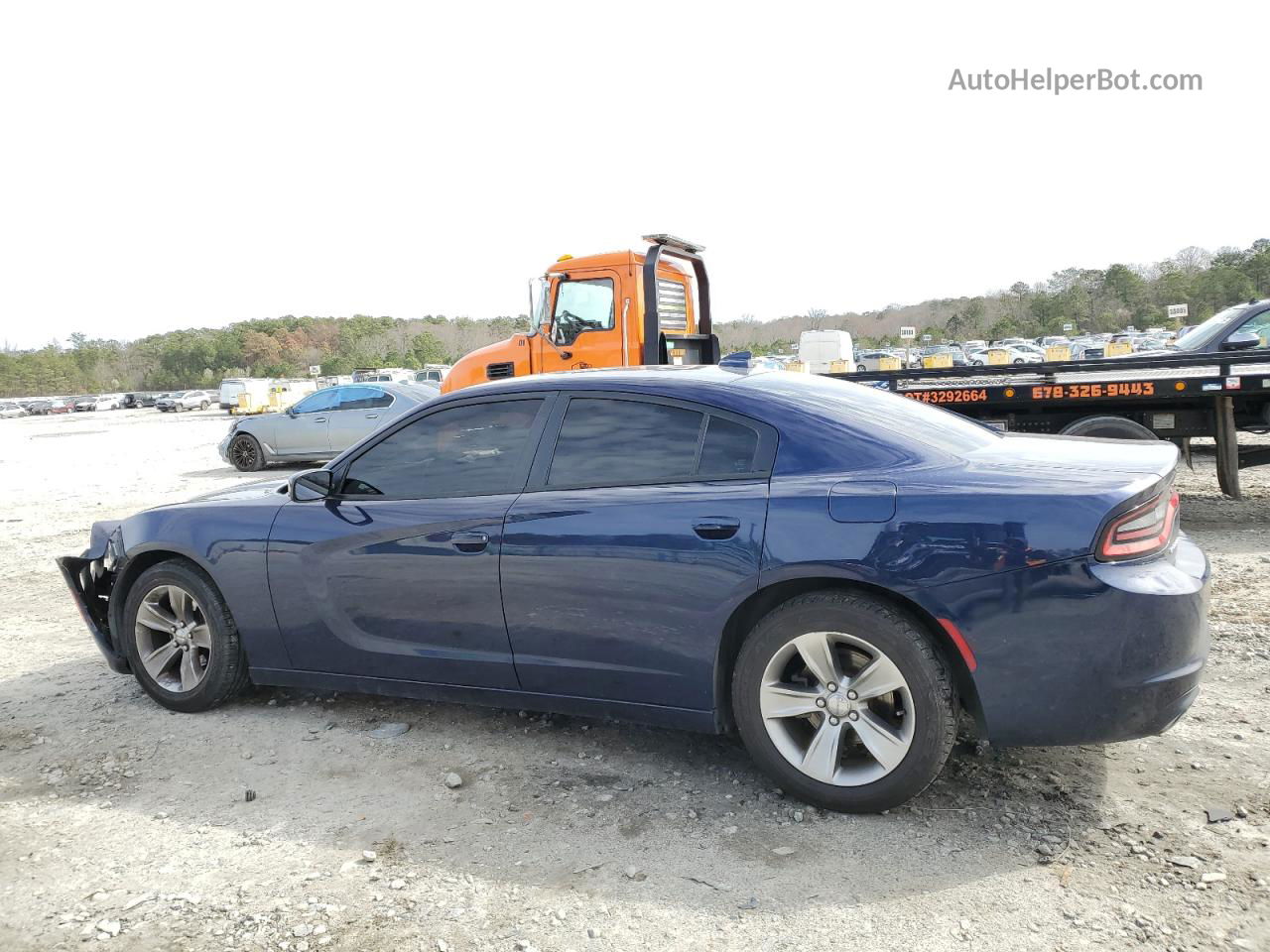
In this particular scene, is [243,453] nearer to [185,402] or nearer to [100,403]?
[185,402]

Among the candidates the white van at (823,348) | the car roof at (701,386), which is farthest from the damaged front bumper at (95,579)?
the white van at (823,348)

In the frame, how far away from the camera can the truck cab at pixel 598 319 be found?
1005 centimetres

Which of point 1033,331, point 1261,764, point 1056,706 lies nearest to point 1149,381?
point 1261,764

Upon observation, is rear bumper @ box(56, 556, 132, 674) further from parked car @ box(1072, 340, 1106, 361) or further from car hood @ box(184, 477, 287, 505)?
parked car @ box(1072, 340, 1106, 361)

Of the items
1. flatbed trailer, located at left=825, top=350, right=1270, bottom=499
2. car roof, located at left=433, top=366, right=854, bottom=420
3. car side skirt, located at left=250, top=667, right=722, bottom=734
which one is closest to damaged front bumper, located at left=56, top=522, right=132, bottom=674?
car side skirt, located at left=250, top=667, right=722, bottom=734

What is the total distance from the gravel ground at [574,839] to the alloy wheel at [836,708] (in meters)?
0.20

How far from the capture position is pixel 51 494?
46.5 ft

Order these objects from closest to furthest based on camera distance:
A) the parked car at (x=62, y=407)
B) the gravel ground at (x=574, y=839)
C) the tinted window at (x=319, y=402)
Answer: the gravel ground at (x=574, y=839)
the tinted window at (x=319, y=402)
the parked car at (x=62, y=407)

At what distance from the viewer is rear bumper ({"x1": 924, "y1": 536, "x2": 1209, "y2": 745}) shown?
9.75 feet

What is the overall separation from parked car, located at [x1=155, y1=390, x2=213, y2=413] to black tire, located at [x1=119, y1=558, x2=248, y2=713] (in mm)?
61321

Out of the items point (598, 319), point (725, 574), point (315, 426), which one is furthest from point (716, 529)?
point (315, 426)

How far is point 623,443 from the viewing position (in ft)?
12.3

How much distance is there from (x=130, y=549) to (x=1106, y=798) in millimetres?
4360

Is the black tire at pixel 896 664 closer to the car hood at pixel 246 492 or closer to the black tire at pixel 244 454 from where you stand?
the car hood at pixel 246 492
